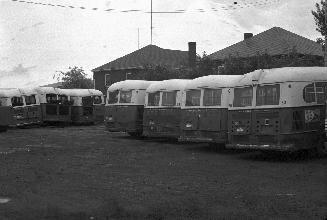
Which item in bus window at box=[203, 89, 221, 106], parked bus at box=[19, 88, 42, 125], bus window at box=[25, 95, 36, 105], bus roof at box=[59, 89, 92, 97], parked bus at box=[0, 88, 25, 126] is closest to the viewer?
bus window at box=[203, 89, 221, 106]

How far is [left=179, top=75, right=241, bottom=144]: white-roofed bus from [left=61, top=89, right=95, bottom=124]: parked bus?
60.8 ft

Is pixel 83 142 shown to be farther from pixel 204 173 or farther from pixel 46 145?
pixel 204 173

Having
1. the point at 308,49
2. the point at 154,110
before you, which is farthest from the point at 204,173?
the point at 308,49

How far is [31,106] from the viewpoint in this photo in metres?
32.8

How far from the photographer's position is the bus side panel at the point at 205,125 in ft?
55.9

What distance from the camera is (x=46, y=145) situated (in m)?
20.8

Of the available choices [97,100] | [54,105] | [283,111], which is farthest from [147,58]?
[283,111]

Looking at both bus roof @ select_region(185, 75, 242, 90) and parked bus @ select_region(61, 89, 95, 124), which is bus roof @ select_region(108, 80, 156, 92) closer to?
bus roof @ select_region(185, 75, 242, 90)

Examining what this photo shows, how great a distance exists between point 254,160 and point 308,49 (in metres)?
37.7

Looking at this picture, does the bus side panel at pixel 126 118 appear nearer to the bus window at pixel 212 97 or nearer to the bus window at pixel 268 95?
the bus window at pixel 212 97

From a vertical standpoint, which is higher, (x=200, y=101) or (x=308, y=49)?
(x=308, y=49)

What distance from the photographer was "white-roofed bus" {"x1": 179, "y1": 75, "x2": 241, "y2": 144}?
17094 mm

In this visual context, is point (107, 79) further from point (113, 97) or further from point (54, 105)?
point (113, 97)

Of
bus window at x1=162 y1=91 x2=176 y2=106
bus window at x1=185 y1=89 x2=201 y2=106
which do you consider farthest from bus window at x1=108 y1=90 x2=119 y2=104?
bus window at x1=185 y1=89 x2=201 y2=106
